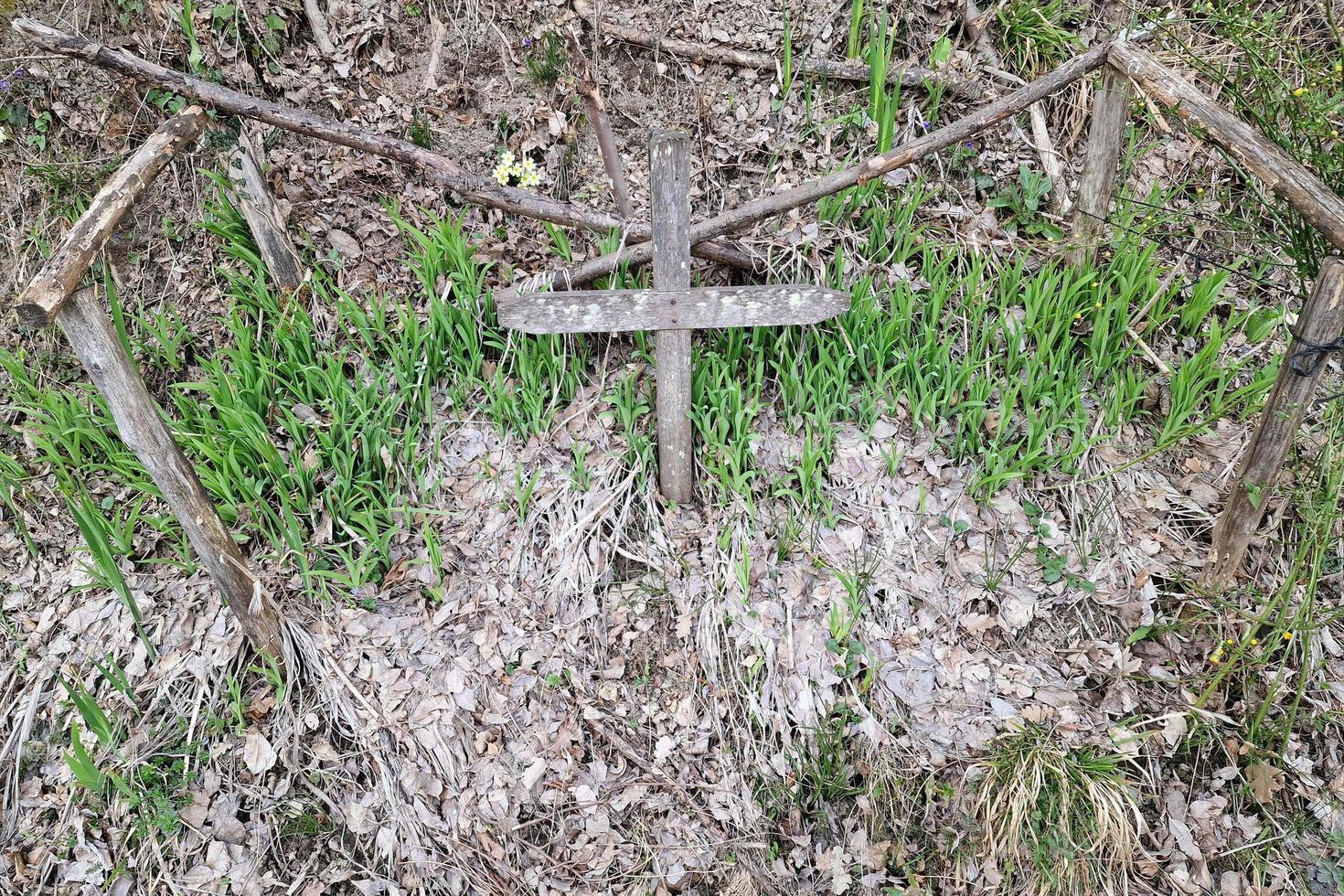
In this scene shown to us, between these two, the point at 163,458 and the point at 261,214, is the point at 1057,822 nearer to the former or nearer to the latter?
the point at 163,458

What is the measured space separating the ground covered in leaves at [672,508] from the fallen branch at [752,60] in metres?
0.06

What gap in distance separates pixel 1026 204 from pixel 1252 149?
47.3 inches

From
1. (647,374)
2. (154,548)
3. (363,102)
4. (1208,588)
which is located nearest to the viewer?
(1208,588)

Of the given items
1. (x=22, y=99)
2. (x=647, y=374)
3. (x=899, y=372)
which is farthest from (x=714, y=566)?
(x=22, y=99)

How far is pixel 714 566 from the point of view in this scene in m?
2.96

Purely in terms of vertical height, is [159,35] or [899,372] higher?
[159,35]

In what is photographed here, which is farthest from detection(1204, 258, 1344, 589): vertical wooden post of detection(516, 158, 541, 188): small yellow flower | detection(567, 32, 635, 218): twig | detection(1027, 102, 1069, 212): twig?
detection(516, 158, 541, 188): small yellow flower

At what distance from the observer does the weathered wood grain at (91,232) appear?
1.85m

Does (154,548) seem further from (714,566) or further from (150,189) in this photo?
(714,566)

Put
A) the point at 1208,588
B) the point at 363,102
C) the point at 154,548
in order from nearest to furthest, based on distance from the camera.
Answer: the point at 1208,588, the point at 154,548, the point at 363,102

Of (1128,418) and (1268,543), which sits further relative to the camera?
(1128,418)

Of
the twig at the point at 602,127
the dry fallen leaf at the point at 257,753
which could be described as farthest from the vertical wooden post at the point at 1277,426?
the dry fallen leaf at the point at 257,753

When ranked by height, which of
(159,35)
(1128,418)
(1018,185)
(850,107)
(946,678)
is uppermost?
(159,35)

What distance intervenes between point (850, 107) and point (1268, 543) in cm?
245
